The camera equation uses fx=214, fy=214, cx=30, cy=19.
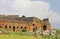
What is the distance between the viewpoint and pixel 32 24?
189 feet

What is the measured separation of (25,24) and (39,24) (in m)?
5.57

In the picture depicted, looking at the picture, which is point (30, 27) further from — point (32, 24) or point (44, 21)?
point (44, 21)

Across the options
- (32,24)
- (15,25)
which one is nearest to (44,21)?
(32,24)

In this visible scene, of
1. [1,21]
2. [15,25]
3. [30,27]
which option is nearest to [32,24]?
[30,27]

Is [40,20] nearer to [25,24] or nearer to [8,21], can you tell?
[25,24]

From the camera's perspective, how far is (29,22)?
57500mm

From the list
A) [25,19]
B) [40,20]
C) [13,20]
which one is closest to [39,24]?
[40,20]

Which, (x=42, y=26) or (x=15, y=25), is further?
(x=42, y=26)

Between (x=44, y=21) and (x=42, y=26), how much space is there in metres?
2.41

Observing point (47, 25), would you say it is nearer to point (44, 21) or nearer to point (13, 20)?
point (44, 21)

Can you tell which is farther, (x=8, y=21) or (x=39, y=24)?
(x=39, y=24)

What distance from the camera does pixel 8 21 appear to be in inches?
2186

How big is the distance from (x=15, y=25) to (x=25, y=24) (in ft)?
9.10

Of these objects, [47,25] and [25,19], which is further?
[47,25]
